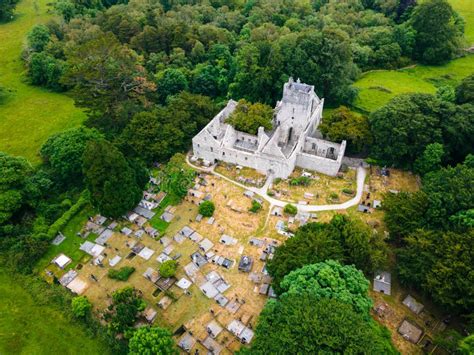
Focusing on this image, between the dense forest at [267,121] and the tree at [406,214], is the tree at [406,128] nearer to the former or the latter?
the dense forest at [267,121]

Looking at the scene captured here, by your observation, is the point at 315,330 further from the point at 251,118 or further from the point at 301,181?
the point at 251,118

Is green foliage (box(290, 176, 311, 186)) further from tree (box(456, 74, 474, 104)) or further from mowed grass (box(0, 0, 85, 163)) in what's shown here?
mowed grass (box(0, 0, 85, 163))

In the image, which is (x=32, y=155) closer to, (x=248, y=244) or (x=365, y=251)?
(x=248, y=244)

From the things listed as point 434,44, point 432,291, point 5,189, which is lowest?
point 5,189

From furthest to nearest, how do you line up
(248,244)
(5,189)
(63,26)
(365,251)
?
(63,26) → (5,189) → (248,244) → (365,251)

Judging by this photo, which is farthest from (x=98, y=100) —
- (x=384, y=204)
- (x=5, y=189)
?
(x=384, y=204)

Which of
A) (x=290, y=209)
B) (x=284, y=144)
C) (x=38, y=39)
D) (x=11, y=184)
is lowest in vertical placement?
(x=11, y=184)

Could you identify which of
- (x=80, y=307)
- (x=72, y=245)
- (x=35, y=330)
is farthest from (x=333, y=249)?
(x=35, y=330)

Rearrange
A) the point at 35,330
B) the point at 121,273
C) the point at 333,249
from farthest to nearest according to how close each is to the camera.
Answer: the point at 121,273
the point at 35,330
the point at 333,249

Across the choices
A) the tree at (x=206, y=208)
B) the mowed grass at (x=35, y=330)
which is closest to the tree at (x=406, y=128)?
the tree at (x=206, y=208)
